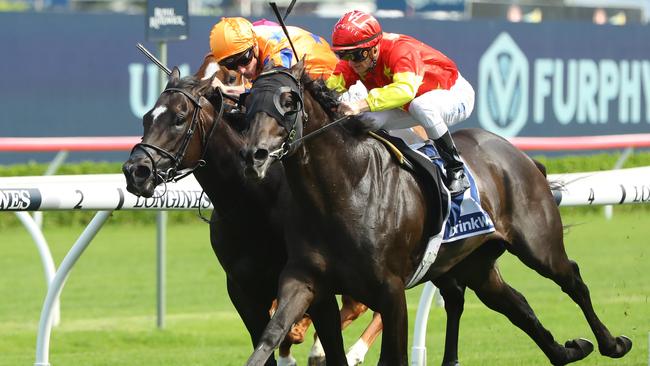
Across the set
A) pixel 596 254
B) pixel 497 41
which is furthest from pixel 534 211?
pixel 497 41

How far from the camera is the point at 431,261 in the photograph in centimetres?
520

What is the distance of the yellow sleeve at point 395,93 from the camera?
16.0ft

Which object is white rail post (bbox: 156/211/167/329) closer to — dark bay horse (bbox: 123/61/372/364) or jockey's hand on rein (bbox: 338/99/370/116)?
dark bay horse (bbox: 123/61/372/364)

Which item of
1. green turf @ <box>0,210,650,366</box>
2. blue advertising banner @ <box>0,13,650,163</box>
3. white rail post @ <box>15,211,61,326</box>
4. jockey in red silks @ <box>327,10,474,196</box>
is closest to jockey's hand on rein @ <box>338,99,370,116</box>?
jockey in red silks @ <box>327,10,474,196</box>

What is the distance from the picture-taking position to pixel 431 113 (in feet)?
17.3

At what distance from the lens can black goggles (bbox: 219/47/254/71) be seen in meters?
5.36

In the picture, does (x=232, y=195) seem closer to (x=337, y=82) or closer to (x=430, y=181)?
(x=337, y=82)

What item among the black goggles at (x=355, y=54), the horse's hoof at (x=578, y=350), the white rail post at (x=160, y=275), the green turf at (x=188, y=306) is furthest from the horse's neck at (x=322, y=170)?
the white rail post at (x=160, y=275)

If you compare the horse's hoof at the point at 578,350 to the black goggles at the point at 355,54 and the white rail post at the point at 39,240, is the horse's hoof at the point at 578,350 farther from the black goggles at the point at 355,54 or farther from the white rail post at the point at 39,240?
the white rail post at the point at 39,240

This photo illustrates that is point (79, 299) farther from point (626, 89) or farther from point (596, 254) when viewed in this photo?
point (626, 89)

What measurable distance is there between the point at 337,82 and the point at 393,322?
3.26ft

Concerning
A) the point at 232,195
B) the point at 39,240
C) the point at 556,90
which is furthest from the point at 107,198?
the point at 556,90

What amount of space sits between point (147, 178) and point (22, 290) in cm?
507

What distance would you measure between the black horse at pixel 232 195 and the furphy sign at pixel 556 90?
894cm
